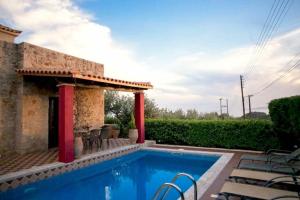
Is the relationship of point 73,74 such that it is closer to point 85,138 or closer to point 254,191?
point 85,138

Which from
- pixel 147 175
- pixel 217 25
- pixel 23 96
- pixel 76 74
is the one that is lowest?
pixel 147 175

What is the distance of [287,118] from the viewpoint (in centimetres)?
909

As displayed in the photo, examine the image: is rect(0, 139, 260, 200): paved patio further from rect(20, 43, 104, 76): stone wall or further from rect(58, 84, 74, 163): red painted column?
rect(20, 43, 104, 76): stone wall

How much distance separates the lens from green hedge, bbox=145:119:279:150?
37.2 ft

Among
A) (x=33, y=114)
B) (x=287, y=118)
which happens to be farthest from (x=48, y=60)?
(x=287, y=118)

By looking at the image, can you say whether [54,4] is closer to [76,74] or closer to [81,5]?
[81,5]

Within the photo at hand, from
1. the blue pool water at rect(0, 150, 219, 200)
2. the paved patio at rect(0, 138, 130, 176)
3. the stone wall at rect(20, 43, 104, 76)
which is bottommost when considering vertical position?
the blue pool water at rect(0, 150, 219, 200)

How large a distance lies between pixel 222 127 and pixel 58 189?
29.9ft

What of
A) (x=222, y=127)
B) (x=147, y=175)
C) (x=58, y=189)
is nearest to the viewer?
(x=58, y=189)

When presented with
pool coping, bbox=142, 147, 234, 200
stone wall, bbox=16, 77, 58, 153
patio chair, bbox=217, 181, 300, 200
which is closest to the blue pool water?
pool coping, bbox=142, 147, 234, 200

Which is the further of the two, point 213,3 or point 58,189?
point 213,3

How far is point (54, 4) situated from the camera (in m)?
10.3

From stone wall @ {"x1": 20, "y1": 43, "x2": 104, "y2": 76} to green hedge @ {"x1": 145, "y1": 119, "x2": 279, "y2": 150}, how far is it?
6.11 meters

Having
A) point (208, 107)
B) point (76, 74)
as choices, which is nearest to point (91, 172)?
point (76, 74)
